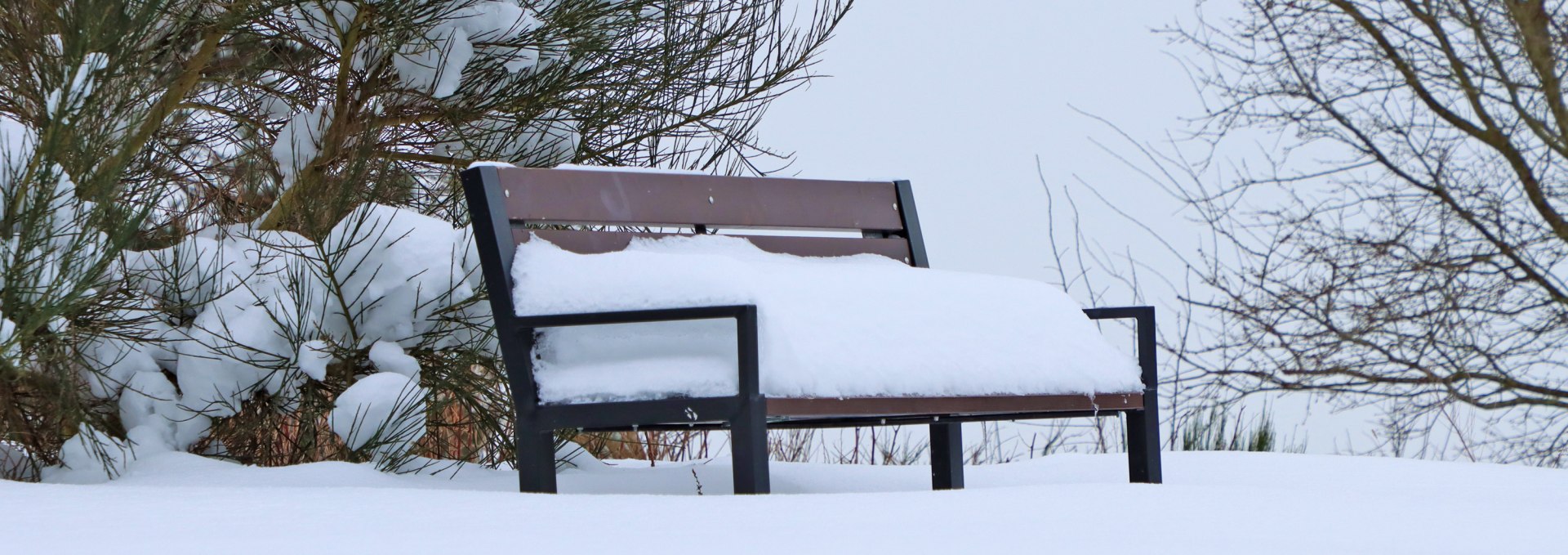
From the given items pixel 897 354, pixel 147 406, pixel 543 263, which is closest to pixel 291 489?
pixel 543 263

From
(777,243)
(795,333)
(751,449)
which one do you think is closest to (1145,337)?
(777,243)

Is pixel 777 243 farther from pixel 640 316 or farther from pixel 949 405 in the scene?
pixel 640 316

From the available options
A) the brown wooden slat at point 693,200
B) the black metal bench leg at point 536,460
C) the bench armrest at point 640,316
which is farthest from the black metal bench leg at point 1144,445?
the black metal bench leg at point 536,460

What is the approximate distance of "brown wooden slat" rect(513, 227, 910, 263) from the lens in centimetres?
352

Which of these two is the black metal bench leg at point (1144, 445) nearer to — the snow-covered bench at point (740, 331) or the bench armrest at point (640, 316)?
the snow-covered bench at point (740, 331)

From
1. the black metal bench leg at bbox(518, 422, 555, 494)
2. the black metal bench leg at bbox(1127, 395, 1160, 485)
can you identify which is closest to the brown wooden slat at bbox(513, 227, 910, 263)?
the black metal bench leg at bbox(518, 422, 555, 494)

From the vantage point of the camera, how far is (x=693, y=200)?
386cm

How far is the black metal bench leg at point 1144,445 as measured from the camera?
3840 mm

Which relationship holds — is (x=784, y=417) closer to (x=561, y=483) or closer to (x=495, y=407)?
(x=561, y=483)

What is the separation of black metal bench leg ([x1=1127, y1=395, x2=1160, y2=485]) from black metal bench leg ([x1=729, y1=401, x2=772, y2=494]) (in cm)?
126

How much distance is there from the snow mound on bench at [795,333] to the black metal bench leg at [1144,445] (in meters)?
0.16

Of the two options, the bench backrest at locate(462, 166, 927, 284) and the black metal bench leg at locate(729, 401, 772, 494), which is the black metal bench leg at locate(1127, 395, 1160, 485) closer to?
the bench backrest at locate(462, 166, 927, 284)

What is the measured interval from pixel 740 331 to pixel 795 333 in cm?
17

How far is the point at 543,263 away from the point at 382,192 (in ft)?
5.61
